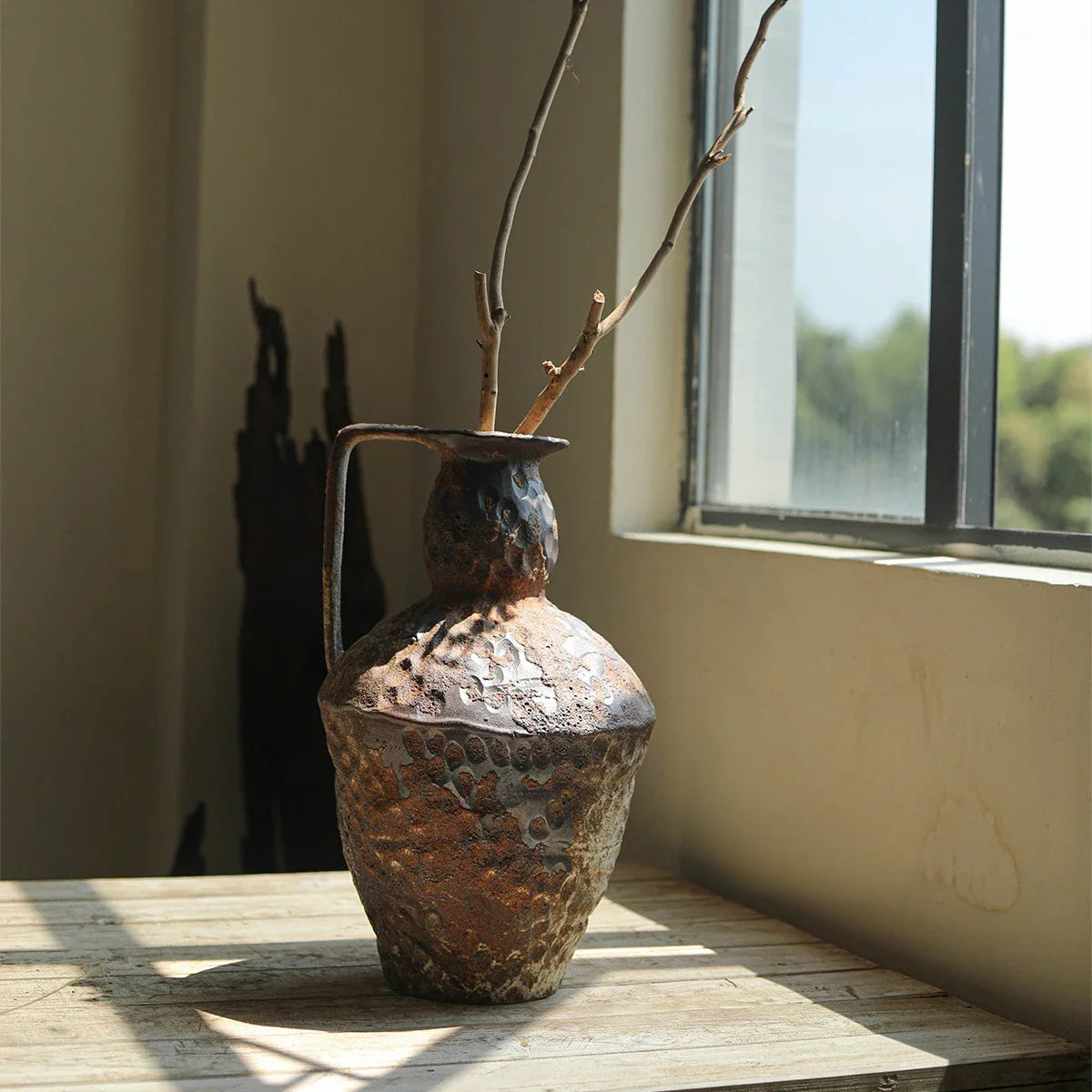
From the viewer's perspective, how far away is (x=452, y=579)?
166cm

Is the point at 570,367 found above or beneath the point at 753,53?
beneath

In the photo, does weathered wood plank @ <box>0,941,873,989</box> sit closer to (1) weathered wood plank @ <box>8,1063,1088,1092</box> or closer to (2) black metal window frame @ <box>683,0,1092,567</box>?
(1) weathered wood plank @ <box>8,1063,1088,1092</box>

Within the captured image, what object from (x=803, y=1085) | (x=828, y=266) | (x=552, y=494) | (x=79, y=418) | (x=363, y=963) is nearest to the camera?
(x=803, y=1085)

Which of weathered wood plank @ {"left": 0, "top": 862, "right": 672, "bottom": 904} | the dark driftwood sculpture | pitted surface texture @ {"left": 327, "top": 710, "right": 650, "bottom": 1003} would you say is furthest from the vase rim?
the dark driftwood sculpture

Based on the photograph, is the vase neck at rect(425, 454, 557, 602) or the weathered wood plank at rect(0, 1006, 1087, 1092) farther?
the vase neck at rect(425, 454, 557, 602)

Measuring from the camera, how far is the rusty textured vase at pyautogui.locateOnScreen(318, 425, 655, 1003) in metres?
1.54

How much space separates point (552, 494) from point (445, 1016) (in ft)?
4.11

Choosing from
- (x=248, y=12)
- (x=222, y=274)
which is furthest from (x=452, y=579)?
(x=248, y=12)

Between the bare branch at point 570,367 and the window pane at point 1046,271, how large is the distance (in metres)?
0.60

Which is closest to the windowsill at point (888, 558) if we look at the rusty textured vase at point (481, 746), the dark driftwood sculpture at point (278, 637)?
the rusty textured vase at point (481, 746)

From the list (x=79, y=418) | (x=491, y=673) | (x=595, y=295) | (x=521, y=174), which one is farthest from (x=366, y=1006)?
(x=79, y=418)

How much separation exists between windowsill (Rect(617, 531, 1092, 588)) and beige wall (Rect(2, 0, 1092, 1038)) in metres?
0.02

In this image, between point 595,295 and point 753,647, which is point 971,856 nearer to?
point 753,647

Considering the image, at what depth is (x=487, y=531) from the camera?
164cm
